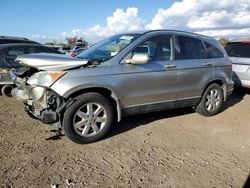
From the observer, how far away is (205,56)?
228 inches

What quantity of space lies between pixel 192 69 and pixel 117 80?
5.87ft

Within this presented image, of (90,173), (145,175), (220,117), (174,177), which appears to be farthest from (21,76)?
(220,117)

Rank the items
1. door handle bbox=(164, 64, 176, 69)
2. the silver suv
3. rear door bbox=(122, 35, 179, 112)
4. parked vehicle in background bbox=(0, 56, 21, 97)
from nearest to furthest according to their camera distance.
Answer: the silver suv → rear door bbox=(122, 35, 179, 112) → door handle bbox=(164, 64, 176, 69) → parked vehicle in background bbox=(0, 56, 21, 97)

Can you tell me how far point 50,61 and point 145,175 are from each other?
216 centimetres

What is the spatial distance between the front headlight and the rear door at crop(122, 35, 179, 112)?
3.60ft

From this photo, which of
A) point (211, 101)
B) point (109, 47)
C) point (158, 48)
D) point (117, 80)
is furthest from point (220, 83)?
point (117, 80)

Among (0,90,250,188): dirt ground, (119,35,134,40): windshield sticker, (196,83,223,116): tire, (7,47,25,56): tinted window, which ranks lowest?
(0,90,250,188): dirt ground

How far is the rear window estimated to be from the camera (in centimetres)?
782

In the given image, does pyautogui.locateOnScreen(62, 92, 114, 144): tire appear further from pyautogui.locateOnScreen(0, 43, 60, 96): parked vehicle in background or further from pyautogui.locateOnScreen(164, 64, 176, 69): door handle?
pyautogui.locateOnScreen(0, 43, 60, 96): parked vehicle in background

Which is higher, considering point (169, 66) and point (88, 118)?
point (169, 66)

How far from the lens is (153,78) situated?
16.1ft

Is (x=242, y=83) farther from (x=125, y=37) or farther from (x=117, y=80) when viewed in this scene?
(x=117, y=80)

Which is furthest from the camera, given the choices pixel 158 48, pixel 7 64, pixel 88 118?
pixel 7 64

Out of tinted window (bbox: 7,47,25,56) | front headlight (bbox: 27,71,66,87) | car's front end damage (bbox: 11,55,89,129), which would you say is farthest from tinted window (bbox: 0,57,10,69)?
front headlight (bbox: 27,71,66,87)
